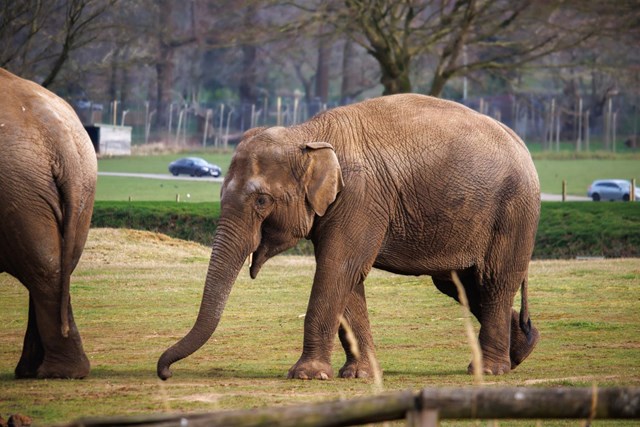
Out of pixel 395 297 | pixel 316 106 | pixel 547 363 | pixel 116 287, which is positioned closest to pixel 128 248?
pixel 116 287

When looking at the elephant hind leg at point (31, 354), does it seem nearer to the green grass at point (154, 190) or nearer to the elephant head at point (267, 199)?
the elephant head at point (267, 199)

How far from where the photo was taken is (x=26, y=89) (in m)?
12.3

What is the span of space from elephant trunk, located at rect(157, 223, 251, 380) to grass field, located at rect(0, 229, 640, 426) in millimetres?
286

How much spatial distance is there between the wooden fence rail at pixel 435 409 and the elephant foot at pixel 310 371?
6.32 m

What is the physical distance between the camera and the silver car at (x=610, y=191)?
163ft

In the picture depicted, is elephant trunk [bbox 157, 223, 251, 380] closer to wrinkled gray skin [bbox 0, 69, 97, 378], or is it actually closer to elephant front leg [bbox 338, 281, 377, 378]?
wrinkled gray skin [bbox 0, 69, 97, 378]

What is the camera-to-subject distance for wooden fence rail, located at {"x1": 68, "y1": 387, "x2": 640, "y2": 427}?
567 cm

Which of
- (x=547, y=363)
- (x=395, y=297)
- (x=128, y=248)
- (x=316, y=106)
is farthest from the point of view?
(x=316, y=106)

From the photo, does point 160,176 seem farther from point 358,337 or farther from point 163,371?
point 163,371

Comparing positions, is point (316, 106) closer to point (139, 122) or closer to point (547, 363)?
point (139, 122)

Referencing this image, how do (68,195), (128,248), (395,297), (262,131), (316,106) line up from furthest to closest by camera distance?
(316,106) < (128,248) < (395,297) < (262,131) < (68,195)

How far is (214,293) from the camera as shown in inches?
478

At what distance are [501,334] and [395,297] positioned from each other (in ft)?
23.9

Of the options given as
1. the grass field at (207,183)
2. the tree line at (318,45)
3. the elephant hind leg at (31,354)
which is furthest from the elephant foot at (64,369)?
the grass field at (207,183)
